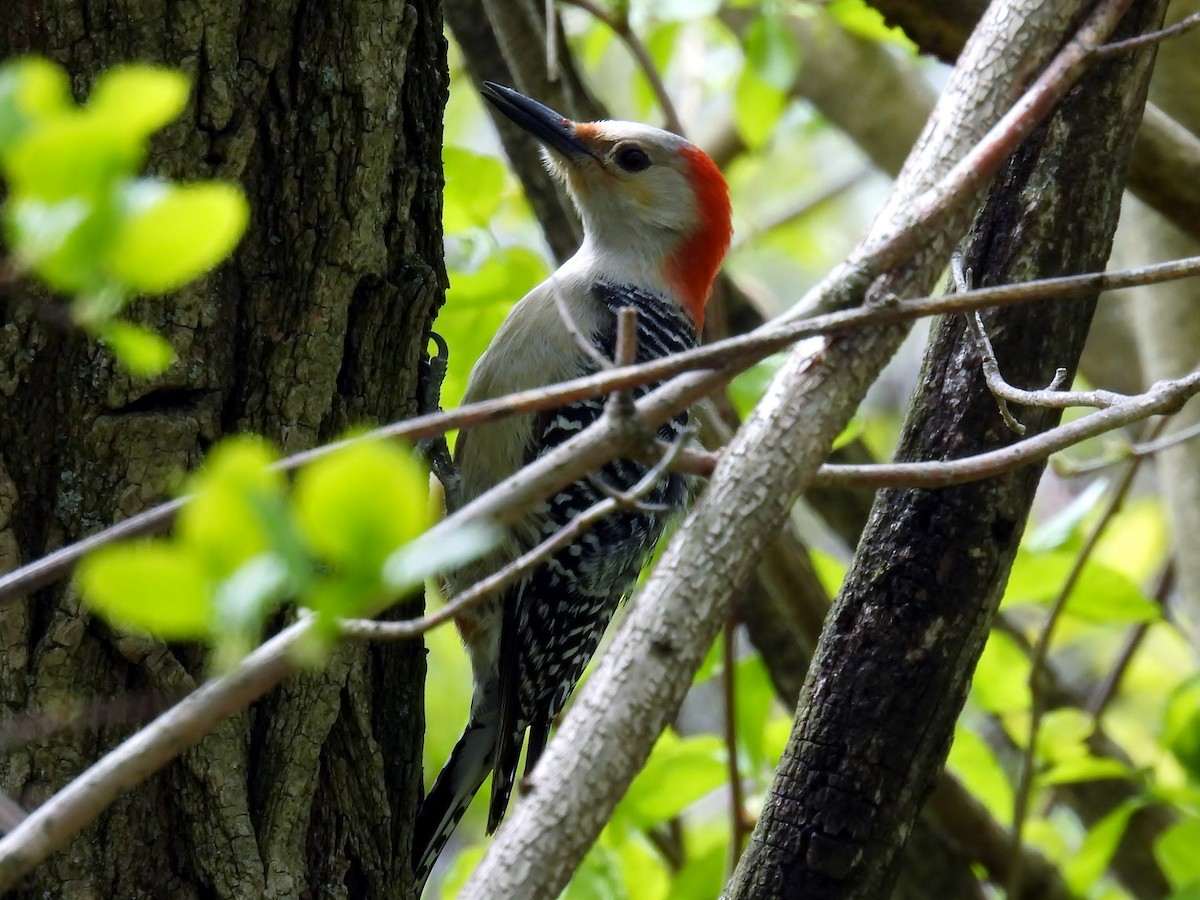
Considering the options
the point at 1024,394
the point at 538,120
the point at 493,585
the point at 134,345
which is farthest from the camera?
the point at 538,120

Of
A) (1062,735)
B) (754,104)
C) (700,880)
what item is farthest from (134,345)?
(754,104)

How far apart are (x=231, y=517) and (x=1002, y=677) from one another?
108 inches

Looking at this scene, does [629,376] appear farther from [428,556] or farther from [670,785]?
[670,785]

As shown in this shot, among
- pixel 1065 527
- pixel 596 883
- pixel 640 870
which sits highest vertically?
pixel 1065 527

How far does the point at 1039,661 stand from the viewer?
2.90 m

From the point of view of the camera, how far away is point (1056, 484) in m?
7.95

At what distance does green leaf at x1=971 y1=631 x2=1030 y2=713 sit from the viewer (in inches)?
122

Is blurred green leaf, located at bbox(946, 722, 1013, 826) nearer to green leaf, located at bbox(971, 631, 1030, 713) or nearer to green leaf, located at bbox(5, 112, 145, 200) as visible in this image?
green leaf, located at bbox(971, 631, 1030, 713)

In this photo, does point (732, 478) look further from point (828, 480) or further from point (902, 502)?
point (902, 502)

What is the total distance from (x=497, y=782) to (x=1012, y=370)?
134 centimetres

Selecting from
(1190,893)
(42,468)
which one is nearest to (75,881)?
(42,468)

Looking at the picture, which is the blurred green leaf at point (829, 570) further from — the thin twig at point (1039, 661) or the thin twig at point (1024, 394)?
the thin twig at point (1024, 394)

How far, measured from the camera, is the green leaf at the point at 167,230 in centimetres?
70

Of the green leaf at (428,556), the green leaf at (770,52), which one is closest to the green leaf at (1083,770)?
the green leaf at (770,52)
